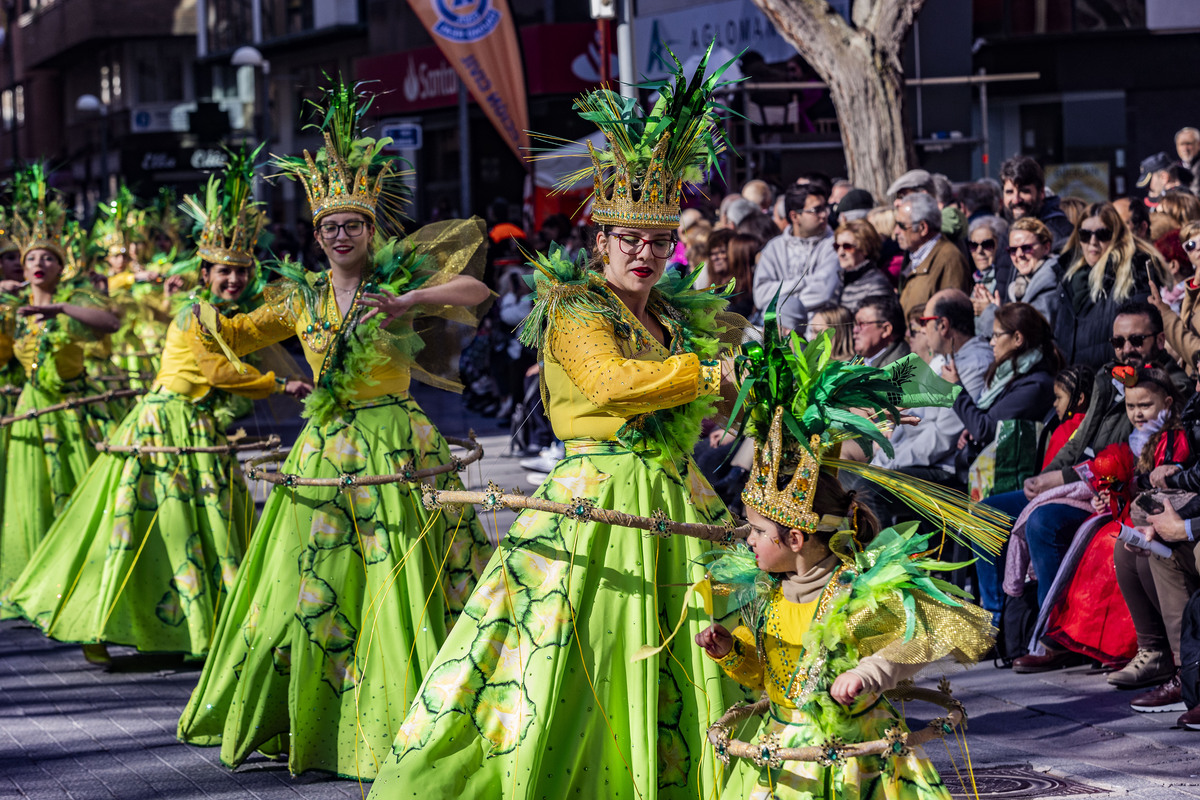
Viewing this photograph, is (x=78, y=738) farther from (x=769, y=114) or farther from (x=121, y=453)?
(x=769, y=114)

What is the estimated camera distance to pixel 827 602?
3.71m

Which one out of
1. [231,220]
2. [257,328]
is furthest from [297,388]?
[231,220]

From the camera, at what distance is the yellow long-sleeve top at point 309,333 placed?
611cm

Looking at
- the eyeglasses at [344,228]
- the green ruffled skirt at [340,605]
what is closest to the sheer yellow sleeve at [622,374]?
the green ruffled skirt at [340,605]

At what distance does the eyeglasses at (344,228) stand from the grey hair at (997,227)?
15.8ft

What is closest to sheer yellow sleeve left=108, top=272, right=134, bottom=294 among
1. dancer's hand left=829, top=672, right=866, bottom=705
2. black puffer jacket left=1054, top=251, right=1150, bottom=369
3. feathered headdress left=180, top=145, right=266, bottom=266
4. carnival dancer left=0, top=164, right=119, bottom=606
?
carnival dancer left=0, top=164, right=119, bottom=606

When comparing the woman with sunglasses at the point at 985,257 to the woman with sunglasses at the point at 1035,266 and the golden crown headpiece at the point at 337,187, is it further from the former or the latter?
the golden crown headpiece at the point at 337,187

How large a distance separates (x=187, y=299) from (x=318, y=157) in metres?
1.89

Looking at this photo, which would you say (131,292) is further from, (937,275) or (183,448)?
(937,275)

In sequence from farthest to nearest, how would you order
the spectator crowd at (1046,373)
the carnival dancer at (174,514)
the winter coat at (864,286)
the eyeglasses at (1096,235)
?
1. the winter coat at (864,286)
2. the eyeglasses at (1096,235)
3. the carnival dancer at (174,514)
4. the spectator crowd at (1046,373)

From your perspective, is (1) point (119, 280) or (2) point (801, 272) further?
(1) point (119, 280)

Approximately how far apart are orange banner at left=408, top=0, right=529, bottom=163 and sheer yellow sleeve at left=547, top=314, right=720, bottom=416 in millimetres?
10748

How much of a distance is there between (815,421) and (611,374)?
2.54ft

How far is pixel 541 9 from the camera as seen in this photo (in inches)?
1155
